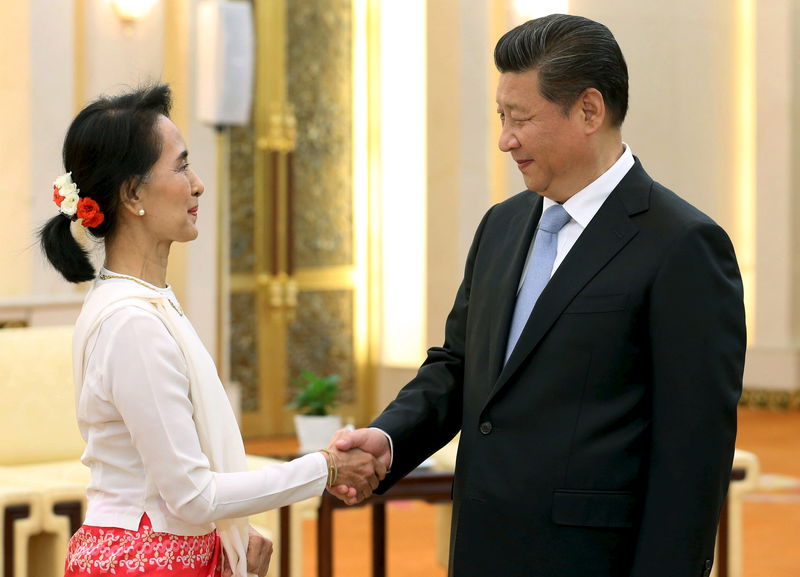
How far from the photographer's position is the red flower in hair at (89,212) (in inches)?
85.5

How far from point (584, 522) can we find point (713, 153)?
8.64 m

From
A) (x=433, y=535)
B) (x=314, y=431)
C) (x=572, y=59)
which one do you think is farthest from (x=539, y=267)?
(x=433, y=535)

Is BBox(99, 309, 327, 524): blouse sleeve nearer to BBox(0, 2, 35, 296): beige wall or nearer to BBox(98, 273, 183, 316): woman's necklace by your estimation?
BBox(98, 273, 183, 316): woman's necklace

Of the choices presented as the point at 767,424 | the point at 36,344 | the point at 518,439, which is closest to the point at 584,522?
the point at 518,439

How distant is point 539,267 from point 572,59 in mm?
365

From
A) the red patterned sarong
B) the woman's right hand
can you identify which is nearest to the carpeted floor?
the woman's right hand

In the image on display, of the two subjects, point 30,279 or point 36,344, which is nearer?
point 36,344

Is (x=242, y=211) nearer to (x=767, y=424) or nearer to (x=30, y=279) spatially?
(x=30, y=279)

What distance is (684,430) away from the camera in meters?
1.97

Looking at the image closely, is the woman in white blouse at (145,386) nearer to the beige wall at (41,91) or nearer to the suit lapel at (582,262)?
the suit lapel at (582,262)

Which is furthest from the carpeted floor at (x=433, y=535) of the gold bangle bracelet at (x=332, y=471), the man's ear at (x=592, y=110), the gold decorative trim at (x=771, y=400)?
the man's ear at (x=592, y=110)

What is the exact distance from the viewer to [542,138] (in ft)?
7.18

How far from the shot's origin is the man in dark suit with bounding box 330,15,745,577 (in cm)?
198

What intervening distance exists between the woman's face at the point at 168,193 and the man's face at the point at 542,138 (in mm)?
574
